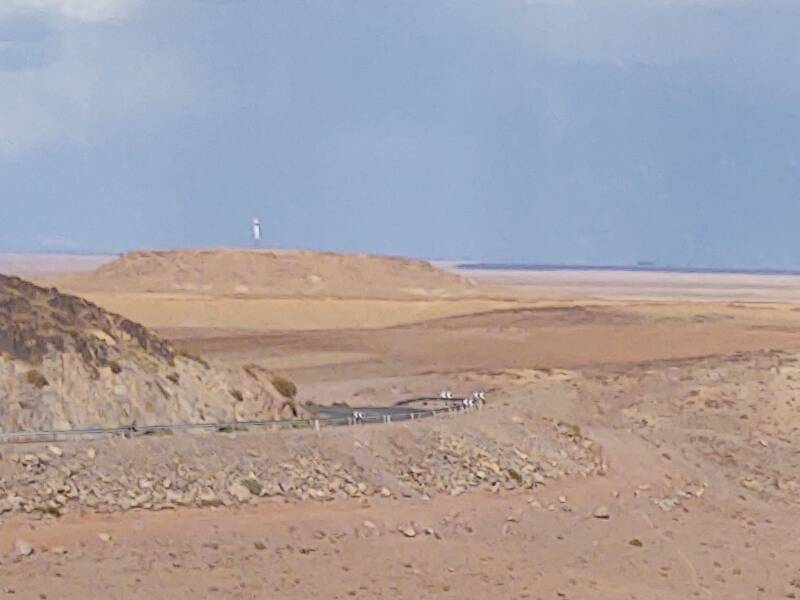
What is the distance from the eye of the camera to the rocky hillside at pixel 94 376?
2567 cm

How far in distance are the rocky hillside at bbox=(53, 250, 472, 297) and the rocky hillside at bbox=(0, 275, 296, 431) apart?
264 ft

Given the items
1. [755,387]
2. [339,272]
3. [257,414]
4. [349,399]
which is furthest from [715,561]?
[339,272]

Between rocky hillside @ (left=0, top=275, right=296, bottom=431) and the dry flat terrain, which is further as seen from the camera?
rocky hillside @ (left=0, top=275, right=296, bottom=431)

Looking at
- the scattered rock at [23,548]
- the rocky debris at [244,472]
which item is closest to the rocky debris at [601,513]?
the rocky debris at [244,472]

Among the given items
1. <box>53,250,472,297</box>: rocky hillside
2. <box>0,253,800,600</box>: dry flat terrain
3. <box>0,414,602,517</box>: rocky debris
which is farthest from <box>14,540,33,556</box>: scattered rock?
<box>53,250,472,297</box>: rocky hillside

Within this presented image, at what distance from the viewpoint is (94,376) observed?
26.6 metres

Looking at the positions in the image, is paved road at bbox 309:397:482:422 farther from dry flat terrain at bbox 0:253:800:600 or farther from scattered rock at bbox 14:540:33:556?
scattered rock at bbox 14:540:33:556

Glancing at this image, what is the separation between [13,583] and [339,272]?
10101 centimetres

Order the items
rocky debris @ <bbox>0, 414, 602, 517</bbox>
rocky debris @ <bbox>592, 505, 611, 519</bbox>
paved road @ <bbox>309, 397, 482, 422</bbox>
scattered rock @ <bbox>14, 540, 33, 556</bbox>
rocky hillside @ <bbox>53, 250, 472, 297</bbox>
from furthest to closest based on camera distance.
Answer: rocky hillside @ <bbox>53, 250, 472, 297</bbox>, paved road @ <bbox>309, 397, 482, 422</bbox>, rocky debris @ <bbox>592, 505, 611, 519</bbox>, rocky debris @ <bbox>0, 414, 602, 517</bbox>, scattered rock @ <bbox>14, 540, 33, 556</bbox>

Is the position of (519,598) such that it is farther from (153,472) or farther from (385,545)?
(153,472)

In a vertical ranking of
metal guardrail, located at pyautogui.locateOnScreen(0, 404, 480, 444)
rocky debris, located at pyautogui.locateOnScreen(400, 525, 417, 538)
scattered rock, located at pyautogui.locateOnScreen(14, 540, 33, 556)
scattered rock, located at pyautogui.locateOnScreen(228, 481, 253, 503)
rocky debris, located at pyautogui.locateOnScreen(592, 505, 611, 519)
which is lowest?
rocky debris, located at pyautogui.locateOnScreen(592, 505, 611, 519)

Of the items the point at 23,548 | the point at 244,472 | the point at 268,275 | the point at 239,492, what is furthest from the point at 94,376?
the point at 268,275

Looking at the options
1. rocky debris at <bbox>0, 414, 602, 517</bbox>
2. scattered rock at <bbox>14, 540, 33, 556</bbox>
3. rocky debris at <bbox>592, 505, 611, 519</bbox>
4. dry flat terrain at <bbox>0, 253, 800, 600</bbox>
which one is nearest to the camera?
scattered rock at <bbox>14, 540, 33, 556</bbox>

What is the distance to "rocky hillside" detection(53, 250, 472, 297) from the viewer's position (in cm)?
11581
